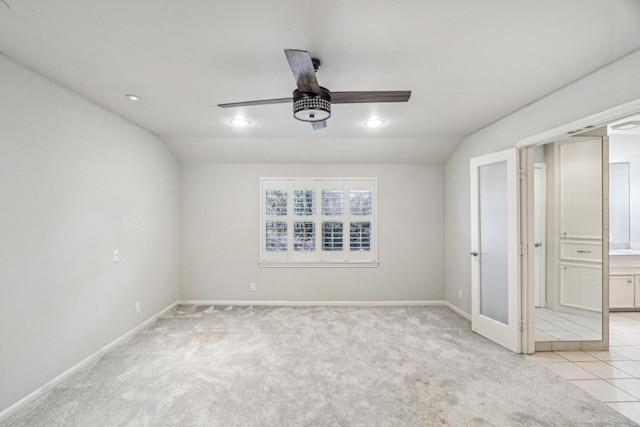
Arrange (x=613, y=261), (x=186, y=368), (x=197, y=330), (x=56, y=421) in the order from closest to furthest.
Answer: (x=56, y=421), (x=186, y=368), (x=197, y=330), (x=613, y=261)

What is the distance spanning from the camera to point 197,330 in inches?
151

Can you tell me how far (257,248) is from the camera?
4977 millimetres

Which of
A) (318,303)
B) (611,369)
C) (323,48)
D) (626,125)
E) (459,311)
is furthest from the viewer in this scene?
(318,303)

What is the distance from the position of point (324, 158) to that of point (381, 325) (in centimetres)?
266

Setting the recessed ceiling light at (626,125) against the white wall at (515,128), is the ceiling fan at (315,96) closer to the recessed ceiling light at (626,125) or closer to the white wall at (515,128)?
the white wall at (515,128)

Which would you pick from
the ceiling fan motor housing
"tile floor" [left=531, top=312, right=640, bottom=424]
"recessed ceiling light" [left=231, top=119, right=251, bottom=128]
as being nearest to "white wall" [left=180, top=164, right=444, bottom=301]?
"recessed ceiling light" [left=231, top=119, right=251, bottom=128]

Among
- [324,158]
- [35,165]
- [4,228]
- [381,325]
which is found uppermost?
[324,158]

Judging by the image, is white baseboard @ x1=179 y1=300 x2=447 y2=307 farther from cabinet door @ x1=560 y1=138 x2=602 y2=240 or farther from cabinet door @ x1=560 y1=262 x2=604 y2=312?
cabinet door @ x1=560 y1=138 x2=602 y2=240

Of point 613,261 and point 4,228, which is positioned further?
point 613,261

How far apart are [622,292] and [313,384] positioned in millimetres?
4784

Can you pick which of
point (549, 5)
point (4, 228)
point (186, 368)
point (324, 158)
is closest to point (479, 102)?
point (549, 5)

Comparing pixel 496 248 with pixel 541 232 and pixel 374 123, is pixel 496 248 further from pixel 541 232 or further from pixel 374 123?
pixel 374 123

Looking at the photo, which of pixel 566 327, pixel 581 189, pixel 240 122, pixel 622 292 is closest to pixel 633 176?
pixel 622 292

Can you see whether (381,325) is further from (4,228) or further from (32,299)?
(4,228)
